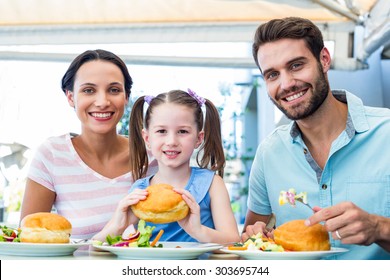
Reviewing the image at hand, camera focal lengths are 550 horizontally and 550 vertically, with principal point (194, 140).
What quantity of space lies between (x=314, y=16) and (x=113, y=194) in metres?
1.45

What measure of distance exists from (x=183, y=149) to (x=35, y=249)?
2.68ft

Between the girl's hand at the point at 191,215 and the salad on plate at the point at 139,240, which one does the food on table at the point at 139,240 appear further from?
the girl's hand at the point at 191,215

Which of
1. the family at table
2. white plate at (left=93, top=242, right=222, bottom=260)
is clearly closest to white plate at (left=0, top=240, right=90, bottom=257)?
white plate at (left=93, top=242, right=222, bottom=260)

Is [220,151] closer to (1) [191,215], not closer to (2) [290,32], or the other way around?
(2) [290,32]

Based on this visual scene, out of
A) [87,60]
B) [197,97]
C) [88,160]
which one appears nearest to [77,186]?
[88,160]

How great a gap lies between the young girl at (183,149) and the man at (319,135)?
0.20 metres

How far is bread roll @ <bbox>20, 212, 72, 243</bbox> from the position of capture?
1.51 meters

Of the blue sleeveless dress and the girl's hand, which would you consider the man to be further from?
the girl's hand

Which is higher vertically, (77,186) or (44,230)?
(77,186)

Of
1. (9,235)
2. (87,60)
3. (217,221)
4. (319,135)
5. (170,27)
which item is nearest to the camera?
(9,235)

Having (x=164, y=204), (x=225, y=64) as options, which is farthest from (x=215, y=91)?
(x=164, y=204)

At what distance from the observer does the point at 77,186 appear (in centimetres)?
253

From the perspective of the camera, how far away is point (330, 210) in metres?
1.43

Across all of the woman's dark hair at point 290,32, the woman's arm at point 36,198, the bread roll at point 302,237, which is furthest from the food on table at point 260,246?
the woman's arm at point 36,198
